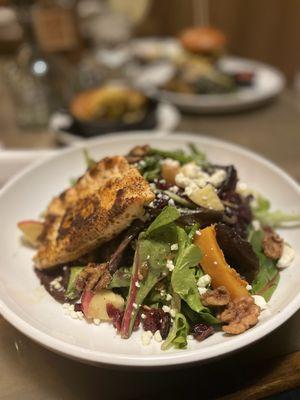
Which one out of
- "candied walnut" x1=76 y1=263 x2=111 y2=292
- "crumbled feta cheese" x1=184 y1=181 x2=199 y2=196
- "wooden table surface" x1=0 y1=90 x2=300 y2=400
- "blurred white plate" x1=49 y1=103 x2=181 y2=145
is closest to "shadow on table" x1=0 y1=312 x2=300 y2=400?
"wooden table surface" x1=0 y1=90 x2=300 y2=400

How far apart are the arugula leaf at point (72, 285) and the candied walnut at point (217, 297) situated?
1.24 ft

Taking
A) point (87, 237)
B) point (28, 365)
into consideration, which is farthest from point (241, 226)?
point (28, 365)

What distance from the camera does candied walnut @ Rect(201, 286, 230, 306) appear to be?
121 cm

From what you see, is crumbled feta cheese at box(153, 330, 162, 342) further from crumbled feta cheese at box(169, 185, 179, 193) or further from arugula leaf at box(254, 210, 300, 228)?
arugula leaf at box(254, 210, 300, 228)

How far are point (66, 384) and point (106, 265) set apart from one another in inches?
13.3

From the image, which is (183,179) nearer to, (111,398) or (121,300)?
(121,300)

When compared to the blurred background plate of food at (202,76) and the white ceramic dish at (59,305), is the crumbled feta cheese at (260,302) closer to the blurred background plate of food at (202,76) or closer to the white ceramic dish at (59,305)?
the white ceramic dish at (59,305)

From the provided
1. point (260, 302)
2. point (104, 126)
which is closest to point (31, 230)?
point (260, 302)

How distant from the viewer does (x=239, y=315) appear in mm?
1179

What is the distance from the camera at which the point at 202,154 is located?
1809mm

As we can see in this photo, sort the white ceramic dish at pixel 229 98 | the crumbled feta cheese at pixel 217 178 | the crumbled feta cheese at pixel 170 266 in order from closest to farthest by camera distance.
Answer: the crumbled feta cheese at pixel 170 266, the crumbled feta cheese at pixel 217 178, the white ceramic dish at pixel 229 98

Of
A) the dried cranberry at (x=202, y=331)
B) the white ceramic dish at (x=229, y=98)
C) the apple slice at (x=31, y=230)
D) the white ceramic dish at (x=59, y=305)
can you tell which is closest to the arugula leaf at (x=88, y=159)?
the white ceramic dish at (x=59, y=305)

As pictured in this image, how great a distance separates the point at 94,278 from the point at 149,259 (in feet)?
0.55

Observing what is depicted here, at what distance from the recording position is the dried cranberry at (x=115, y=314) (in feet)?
4.06
